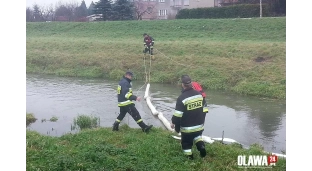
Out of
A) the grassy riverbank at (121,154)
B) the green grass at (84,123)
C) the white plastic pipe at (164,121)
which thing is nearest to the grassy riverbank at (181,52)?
the white plastic pipe at (164,121)

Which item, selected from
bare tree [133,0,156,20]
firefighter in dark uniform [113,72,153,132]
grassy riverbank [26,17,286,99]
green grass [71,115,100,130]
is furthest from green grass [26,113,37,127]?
grassy riverbank [26,17,286,99]

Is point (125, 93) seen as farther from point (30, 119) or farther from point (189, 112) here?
point (30, 119)

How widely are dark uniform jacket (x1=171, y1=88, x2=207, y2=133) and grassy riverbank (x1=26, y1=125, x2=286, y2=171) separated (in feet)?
1.92

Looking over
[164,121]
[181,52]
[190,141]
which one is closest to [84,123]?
[164,121]

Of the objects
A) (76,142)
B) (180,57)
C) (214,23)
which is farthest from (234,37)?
(76,142)

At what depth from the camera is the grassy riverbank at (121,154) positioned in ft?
20.7

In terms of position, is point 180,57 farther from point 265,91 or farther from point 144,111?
point 144,111

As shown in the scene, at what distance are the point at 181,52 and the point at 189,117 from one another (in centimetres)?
1345

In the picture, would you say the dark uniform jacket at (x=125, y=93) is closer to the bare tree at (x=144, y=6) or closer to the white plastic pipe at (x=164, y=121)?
the white plastic pipe at (x=164, y=121)

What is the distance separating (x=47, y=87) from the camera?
16.3m

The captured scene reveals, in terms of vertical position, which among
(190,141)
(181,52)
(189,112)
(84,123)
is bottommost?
(84,123)

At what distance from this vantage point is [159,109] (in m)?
11.8

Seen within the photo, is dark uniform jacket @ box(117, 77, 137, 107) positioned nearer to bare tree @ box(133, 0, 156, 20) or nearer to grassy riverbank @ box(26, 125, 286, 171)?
grassy riverbank @ box(26, 125, 286, 171)
